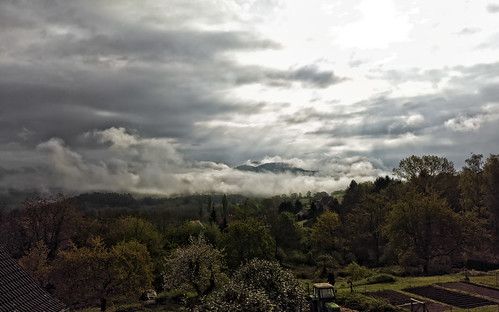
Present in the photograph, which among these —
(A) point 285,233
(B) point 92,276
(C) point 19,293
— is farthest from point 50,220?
(A) point 285,233

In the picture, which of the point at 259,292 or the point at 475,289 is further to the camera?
the point at 475,289

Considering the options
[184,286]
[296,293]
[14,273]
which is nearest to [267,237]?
[184,286]

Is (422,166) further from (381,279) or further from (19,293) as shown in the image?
(19,293)

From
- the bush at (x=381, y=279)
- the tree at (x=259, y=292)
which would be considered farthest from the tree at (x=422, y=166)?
the tree at (x=259, y=292)

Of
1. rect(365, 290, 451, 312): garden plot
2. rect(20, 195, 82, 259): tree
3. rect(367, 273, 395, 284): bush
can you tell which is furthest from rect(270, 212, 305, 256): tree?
rect(20, 195, 82, 259): tree

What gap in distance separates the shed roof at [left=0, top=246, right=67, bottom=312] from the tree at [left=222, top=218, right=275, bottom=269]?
1242 inches

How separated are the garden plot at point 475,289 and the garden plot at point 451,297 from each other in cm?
205

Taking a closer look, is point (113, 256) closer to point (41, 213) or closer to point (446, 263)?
point (41, 213)

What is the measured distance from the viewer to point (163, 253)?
59.0m

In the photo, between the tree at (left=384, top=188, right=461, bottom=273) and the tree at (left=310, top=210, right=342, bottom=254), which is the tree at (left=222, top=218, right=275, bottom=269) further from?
the tree at (left=384, top=188, right=461, bottom=273)

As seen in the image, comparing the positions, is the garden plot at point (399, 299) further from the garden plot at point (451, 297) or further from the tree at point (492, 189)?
the tree at point (492, 189)

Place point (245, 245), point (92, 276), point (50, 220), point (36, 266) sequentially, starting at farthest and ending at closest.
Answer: point (50, 220) → point (245, 245) → point (36, 266) → point (92, 276)

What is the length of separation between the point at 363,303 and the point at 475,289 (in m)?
17.4

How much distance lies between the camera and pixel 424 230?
56.4m
